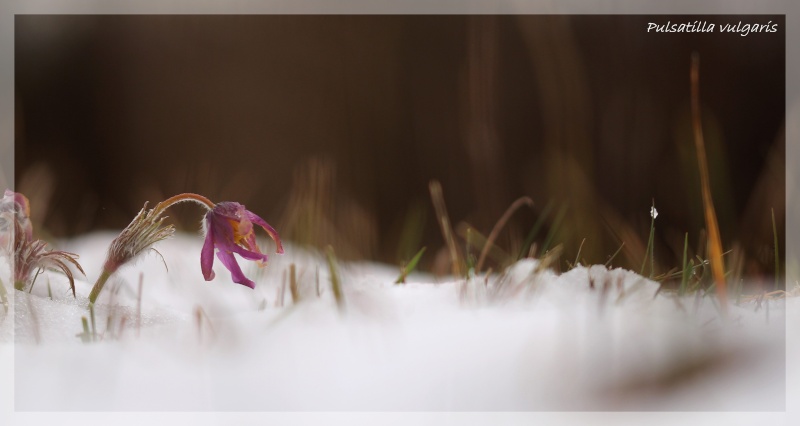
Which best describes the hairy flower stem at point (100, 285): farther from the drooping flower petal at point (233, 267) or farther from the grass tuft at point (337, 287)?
the grass tuft at point (337, 287)

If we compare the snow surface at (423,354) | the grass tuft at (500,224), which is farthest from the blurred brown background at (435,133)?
the snow surface at (423,354)

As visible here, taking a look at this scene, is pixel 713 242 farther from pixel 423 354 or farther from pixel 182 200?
pixel 182 200

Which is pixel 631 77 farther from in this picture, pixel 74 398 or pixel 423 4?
pixel 74 398

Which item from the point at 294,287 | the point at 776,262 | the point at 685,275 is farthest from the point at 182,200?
the point at 776,262

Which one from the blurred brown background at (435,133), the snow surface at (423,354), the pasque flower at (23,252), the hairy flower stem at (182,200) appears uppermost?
the blurred brown background at (435,133)

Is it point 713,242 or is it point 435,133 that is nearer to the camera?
point 713,242
